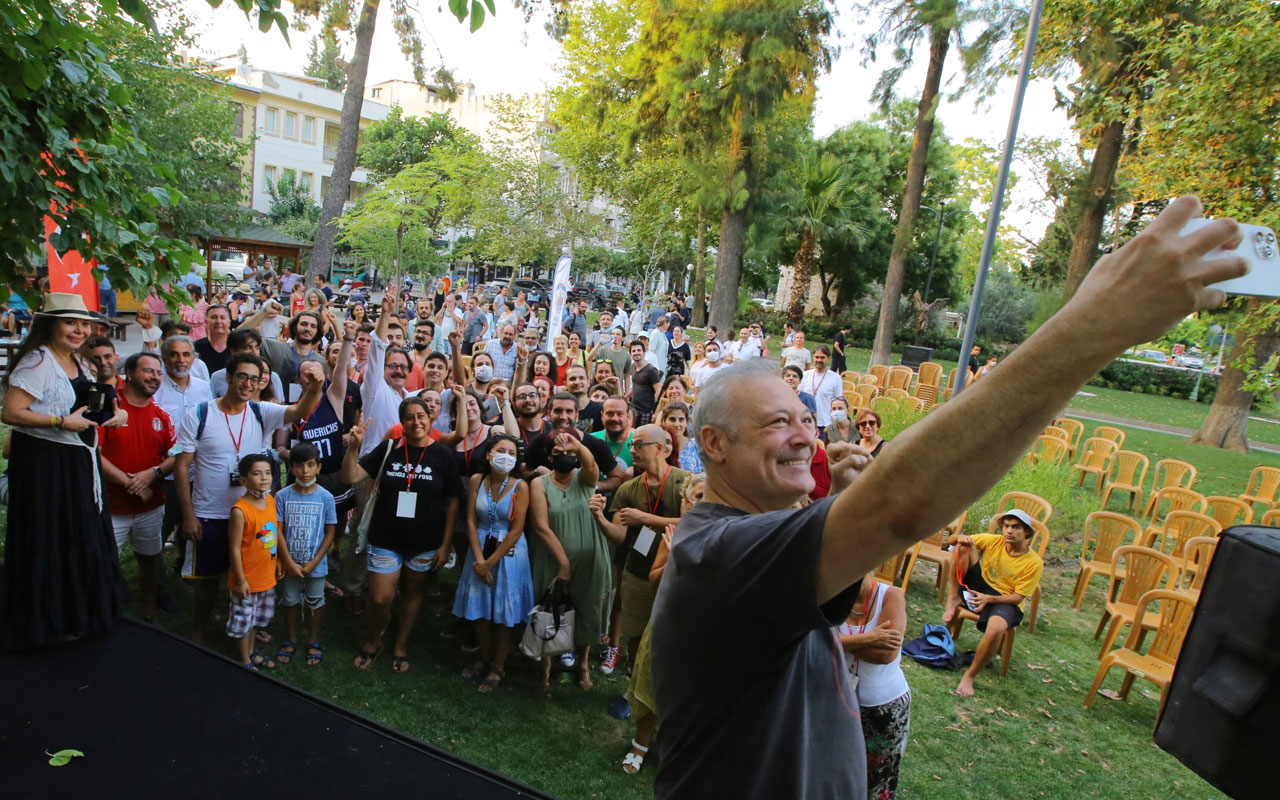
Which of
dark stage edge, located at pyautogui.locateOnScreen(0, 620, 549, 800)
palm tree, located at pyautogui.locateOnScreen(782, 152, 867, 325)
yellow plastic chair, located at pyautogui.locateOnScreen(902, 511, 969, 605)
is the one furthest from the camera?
palm tree, located at pyautogui.locateOnScreen(782, 152, 867, 325)

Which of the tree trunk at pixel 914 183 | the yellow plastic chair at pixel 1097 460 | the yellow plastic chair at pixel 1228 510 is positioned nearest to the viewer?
the yellow plastic chair at pixel 1228 510

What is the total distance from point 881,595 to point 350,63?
16794 mm

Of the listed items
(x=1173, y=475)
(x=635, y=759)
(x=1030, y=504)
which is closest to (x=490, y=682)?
(x=635, y=759)

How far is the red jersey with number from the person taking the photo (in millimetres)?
4805

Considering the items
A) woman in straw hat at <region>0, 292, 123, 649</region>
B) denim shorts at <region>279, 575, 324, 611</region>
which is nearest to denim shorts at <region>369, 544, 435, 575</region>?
denim shorts at <region>279, 575, 324, 611</region>

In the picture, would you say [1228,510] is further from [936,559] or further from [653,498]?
[653,498]

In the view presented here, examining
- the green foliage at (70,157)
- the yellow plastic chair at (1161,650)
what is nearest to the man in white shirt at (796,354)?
the yellow plastic chair at (1161,650)

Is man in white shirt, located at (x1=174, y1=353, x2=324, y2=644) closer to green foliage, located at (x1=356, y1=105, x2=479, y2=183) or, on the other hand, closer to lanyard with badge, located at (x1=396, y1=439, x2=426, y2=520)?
lanyard with badge, located at (x1=396, y1=439, x2=426, y2=520)

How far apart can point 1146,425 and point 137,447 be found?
23485 mm

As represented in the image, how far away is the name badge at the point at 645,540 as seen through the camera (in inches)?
187

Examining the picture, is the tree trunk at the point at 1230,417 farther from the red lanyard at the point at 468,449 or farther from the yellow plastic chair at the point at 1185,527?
the red lanyard at the point at 468,449

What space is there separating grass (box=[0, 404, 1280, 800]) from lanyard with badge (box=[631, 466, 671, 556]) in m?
1.08

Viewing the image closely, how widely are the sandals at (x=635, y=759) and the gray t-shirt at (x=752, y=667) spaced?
10.2 ft

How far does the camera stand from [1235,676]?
1416 millimetres
